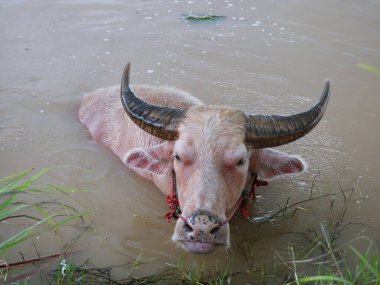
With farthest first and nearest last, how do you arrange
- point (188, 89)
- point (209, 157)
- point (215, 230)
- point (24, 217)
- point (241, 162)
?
1. point (188, 89)
2. point (24, 217)
3. point (241, 162)
4. point (209, 157)
5. point (215, 230)

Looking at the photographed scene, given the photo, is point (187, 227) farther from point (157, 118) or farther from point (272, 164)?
point (272, 164)

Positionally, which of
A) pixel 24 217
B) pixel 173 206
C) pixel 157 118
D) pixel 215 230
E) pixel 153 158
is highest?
pixel 157 118

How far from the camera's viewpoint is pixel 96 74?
22.5ft

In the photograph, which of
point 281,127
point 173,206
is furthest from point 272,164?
point 173,206

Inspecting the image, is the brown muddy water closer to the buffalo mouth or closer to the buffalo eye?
the buffalo mouth

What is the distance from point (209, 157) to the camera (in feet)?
11.2

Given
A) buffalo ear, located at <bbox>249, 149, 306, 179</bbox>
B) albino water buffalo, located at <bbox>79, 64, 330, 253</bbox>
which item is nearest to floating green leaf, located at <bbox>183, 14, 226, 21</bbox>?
albino water buffalo, located at <bbox>79, 64, 330, 253</bbox>

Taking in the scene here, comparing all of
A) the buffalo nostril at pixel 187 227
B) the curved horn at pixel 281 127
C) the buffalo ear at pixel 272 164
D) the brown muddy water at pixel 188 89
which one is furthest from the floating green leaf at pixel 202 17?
the buffalo nostril at pixel 187 227

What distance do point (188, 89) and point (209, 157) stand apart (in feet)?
10.6

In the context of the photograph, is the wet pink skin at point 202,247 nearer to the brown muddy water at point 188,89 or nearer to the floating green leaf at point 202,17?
the brown muddy water at point 188,89

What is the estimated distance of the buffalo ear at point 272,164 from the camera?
12.8 ft

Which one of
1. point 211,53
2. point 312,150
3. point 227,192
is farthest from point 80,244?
point 211,53

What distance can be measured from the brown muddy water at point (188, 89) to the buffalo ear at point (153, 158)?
0.50 m

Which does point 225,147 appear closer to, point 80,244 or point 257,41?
point 80,244
